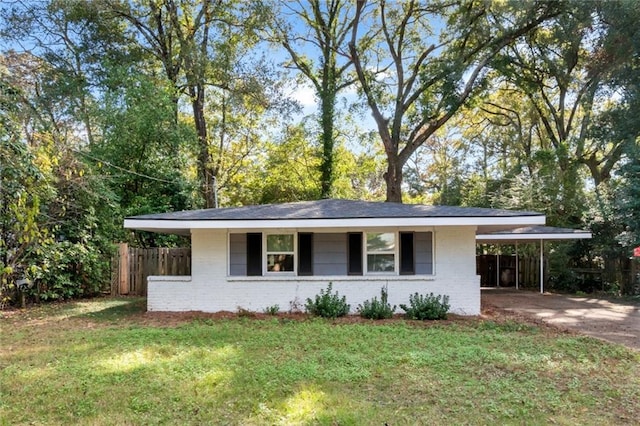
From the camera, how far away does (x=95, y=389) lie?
4805mm

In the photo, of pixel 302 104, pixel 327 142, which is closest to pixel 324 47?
pixel 302 104

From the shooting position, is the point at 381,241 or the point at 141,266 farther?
the point at 141,266

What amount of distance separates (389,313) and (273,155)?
55.1 ft

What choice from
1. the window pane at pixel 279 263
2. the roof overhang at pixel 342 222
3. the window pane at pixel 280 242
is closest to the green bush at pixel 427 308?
the roof overhang at pixel 342 222

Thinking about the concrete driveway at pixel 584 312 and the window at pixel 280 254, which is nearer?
the concrete driveway at pixel 584 312

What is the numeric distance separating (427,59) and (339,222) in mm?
15256

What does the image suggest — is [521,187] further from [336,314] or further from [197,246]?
[197,246]

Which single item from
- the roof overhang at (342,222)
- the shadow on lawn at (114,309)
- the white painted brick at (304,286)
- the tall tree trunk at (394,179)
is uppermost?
the tall tree trunk at (394,179)

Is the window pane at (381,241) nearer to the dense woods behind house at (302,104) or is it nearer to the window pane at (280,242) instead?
the window pane at (280,242)

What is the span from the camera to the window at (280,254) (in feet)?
34.4

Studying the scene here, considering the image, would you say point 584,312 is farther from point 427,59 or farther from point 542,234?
point 427,59

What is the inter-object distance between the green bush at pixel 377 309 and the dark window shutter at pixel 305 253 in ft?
4.94

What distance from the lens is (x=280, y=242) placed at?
10578mm

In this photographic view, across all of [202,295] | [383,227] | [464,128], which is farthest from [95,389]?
[464,128]
